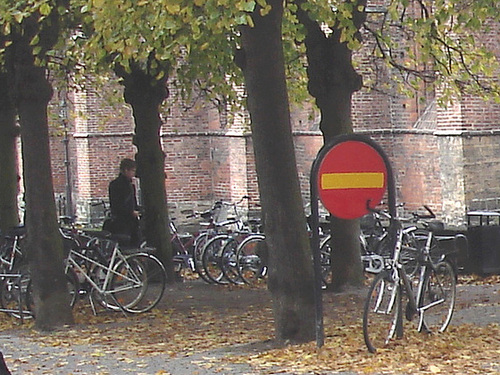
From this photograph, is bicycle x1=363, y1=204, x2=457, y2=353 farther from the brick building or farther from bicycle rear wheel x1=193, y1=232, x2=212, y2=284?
the brick building

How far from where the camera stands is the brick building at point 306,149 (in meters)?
24.1

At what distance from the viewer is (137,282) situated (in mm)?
13938

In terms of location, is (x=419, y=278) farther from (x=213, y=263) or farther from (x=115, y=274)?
(x=213, y=263)

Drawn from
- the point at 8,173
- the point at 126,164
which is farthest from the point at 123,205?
the point at 8,173

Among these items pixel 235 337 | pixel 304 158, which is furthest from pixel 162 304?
pixel 304 158

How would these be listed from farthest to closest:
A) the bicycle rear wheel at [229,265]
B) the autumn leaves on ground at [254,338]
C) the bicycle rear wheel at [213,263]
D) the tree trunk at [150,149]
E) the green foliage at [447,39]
→ 1. the bicycle rear wheel at [213,263]
2. the bicycle rear wheel at [229,265]
3. the tree trunk at [150,149]
4. the green foliage at [447,39]
5. the autumn leaves on ground at [254,338]

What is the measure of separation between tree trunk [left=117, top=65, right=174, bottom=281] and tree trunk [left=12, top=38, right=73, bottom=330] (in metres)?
4.41

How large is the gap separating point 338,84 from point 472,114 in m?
10.2

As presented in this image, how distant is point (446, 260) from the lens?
10.7 metres

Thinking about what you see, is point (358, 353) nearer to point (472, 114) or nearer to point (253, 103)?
point (253, 103)

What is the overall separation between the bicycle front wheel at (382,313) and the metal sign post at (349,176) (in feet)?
2.02

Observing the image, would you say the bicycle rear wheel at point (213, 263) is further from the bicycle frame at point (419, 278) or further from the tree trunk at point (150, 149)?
the bicycle frame at point (419, 278)

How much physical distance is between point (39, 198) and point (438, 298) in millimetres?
4667

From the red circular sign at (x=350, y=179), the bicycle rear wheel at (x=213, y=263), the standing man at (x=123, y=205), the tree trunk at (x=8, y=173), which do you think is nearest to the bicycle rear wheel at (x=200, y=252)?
the bicycle rear wheel at (x=213, y=263)
